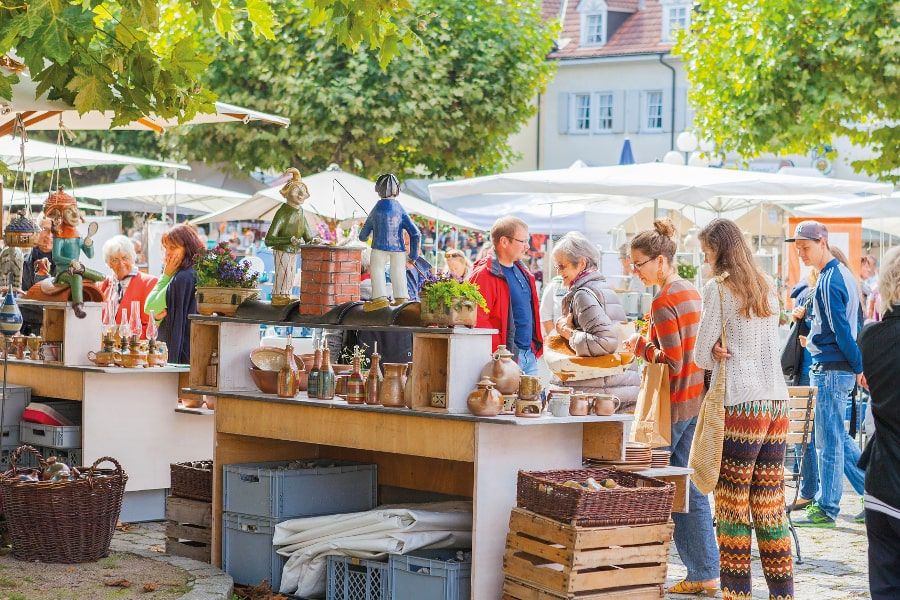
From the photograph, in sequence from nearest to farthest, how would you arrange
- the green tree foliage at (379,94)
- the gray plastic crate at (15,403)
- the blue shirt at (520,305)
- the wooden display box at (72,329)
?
the blue shirt at (520,305) < the wooden display box at (72,329) < the gray plastic crate at (15,403) < the green tree foliage at (379,94)

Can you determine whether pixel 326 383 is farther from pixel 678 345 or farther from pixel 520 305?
pixel 520 305

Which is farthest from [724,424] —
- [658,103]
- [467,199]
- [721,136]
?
[658,103]

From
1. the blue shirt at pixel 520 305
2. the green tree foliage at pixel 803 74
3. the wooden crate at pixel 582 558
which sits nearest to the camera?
the wooden crate at pixel 582 558

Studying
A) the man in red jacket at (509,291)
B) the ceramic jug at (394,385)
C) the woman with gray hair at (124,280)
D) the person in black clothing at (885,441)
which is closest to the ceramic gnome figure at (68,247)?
the woman with gray hair at (124,280)

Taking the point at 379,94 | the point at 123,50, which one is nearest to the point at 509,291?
the point at 123,50

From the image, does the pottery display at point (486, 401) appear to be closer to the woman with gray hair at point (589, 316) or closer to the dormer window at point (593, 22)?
the woman with gray hair at point (589, 316)

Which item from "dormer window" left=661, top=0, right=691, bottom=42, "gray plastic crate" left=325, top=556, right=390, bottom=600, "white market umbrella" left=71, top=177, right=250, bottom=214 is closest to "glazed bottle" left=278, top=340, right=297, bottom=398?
"gray plastic crate" left=325, top=556, right=390, bottom=600

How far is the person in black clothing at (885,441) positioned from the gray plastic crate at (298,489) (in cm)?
279

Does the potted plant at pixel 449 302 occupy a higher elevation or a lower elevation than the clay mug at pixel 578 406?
higher

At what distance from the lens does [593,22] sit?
153 ft

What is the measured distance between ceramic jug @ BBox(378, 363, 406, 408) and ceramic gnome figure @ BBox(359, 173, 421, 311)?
395 millimetres

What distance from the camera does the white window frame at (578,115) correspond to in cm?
4631

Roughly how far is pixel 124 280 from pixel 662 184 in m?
4.54

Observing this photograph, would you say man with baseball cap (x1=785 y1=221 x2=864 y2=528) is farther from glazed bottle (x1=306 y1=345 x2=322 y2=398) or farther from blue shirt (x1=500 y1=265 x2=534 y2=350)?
glazed bottle (x1=306 y1=345 x2=322 y2=398)
